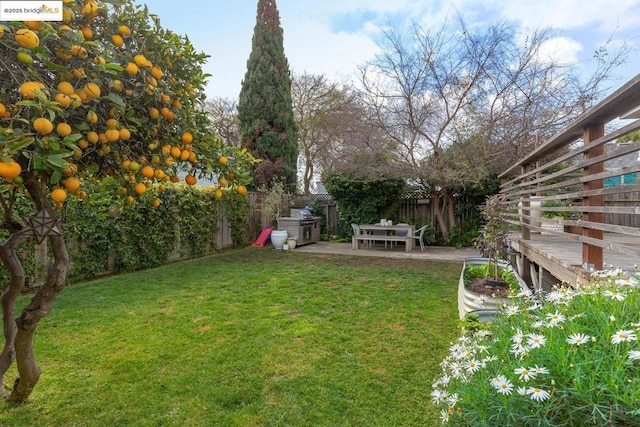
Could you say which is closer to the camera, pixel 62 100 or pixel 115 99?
pixel 62 100

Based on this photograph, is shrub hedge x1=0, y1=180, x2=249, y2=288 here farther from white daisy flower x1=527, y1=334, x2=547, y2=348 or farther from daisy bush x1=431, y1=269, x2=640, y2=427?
white daisy flower x1=527, y1=334, x2=547, y2=348

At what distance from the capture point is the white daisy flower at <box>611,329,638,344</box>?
1.02 m

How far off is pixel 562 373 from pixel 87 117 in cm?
180

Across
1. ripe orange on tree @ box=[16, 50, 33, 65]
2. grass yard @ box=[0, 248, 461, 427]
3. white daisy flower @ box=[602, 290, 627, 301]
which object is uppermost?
ripe orange on tree @ box=[16, 50, 33, 65]

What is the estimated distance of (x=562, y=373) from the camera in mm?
1048

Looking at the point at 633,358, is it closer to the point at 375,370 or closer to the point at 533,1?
the point at 375,370

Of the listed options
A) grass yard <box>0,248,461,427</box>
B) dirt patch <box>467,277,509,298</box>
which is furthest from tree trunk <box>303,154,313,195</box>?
dirt patch <box>467,277,509,298</box>

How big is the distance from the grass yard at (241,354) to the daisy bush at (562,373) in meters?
0.95

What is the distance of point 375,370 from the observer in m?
2.56

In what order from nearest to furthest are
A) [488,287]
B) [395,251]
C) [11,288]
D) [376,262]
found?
[11,288], [488,287], [376,262], [395,251]

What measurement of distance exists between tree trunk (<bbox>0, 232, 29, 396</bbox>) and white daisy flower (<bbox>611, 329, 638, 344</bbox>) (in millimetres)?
2353

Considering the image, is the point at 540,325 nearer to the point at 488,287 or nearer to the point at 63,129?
the point at 63,129

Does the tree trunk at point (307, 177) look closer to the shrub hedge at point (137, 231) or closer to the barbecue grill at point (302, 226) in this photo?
the barbecue grill at point (302, 226)

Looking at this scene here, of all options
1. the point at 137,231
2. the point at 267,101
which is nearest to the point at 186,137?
the point at 137,231
